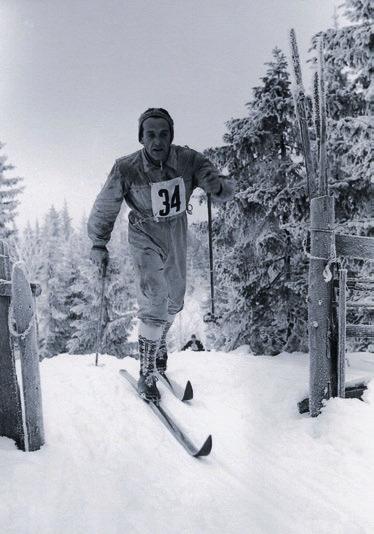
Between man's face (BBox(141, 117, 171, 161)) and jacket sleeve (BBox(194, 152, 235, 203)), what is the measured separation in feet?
1.29

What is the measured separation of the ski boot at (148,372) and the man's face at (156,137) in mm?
1922

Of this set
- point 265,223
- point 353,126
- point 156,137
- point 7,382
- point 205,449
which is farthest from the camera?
point 265,223

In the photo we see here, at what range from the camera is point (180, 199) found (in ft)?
13.0

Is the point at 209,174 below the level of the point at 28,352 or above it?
above

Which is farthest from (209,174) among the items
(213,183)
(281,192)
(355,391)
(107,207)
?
(281,192)

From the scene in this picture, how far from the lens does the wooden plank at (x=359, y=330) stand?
408cm

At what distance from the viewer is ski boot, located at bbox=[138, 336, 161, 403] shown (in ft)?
12.7

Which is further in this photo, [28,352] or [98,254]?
[98,254]

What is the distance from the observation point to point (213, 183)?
12.9 feet

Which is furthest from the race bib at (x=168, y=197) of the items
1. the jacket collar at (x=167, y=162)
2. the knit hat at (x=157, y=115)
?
the knit hat at (x=157, y=115)

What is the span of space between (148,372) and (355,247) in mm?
2577

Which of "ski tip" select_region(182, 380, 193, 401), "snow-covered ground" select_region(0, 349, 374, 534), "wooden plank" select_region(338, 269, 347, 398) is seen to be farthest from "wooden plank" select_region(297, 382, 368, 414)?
"ski tip" select_region(182, 380, 193, 401)

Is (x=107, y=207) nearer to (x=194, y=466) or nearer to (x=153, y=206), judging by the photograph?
(x=153, y=206)

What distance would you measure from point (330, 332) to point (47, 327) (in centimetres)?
2713
